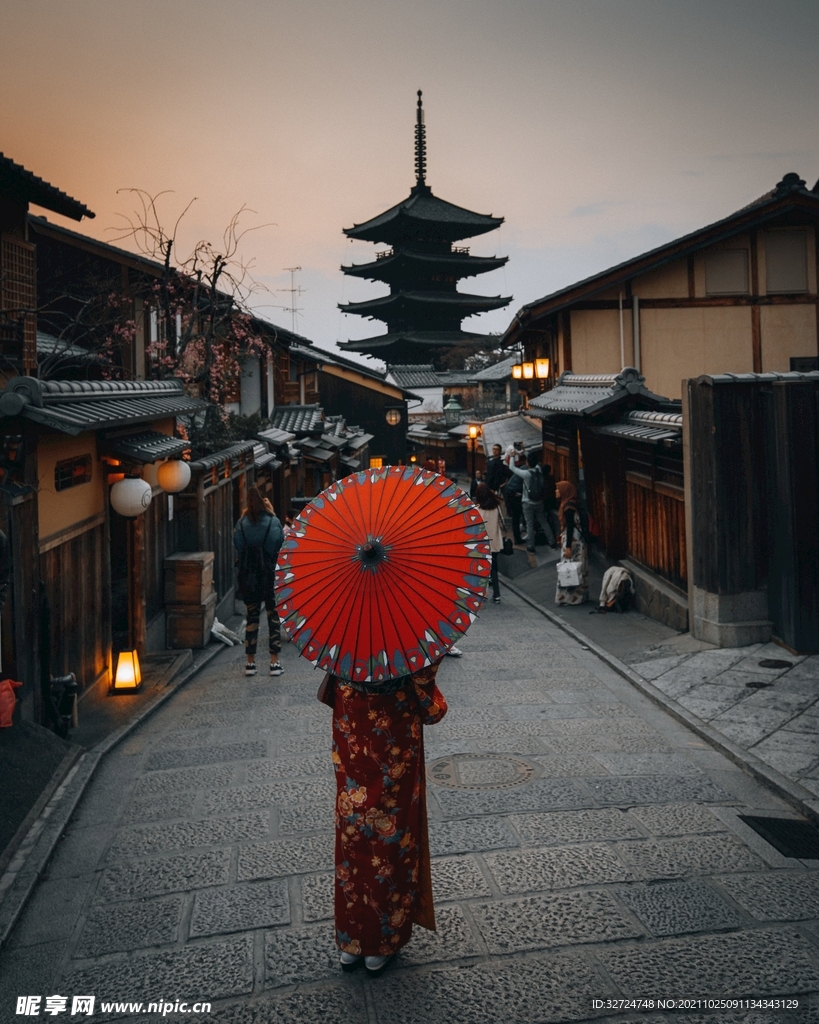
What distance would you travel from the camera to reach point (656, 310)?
792 inches

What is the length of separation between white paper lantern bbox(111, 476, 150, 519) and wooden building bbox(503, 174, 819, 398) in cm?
1285

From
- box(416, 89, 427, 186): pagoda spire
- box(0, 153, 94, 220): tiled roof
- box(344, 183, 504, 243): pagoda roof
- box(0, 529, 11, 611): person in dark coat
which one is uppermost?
box(416, 89, 427, 186): pagoda spire

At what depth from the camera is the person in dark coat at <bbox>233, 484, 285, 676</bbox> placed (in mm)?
9836

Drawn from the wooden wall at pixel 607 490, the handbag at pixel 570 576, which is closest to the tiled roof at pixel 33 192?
the handbag at pixel 570 576

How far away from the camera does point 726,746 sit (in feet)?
23.1

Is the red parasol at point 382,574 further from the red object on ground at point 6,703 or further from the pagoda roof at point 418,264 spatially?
the pagoda roof at point 418,264

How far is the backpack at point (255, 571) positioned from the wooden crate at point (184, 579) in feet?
6.29

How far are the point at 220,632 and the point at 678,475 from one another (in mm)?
6635

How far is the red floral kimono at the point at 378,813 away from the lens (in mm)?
4086

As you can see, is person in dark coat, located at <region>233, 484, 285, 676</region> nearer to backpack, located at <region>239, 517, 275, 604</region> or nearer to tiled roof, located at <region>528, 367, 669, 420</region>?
backpack, located at <region>239, 517, 275, 604</region>

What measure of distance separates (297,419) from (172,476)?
14.6 m

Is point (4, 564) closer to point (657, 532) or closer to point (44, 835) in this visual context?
point (44, 835)

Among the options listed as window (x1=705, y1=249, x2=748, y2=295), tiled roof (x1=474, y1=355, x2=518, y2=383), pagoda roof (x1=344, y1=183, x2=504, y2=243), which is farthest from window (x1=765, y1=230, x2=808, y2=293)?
pagoda roof (x1=344, y1=183, x2=504, y2=243)

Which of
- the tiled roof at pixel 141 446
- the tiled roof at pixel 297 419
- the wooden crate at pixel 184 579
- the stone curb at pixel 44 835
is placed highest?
the tiled roof at pixel 297 419
